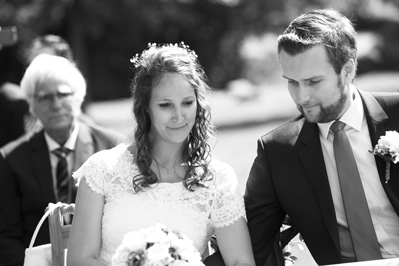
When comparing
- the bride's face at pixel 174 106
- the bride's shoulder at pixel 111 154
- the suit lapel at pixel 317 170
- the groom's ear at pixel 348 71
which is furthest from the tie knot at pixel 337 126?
the bride's shoulder at pixel 111 154

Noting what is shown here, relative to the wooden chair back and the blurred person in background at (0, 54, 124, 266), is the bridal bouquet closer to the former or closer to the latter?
the wooden chair back

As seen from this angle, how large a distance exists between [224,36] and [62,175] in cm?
1472

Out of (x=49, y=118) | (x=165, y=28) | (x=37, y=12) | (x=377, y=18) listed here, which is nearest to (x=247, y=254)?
(x=49, y=118)

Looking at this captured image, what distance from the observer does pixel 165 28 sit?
65.1ft

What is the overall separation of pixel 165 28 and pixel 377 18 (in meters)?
5.65

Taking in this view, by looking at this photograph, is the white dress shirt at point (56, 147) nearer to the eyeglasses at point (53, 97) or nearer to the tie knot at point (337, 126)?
the eyeglasses at point (53, 97)

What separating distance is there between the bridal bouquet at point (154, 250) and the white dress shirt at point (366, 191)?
116 centimetres

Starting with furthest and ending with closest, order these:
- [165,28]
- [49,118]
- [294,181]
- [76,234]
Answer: [165,28] < [49,118] < [294,181] < [76,234]

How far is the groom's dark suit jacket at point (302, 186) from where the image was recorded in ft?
14.0

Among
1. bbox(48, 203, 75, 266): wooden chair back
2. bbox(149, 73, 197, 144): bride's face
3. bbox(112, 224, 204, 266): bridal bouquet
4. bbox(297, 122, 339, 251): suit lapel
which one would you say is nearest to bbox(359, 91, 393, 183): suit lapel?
bbox(297, 122, 339, 251): suit lapel

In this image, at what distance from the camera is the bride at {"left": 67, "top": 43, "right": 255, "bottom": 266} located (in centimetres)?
413

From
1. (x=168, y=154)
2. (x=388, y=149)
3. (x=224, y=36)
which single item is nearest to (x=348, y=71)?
(x=388, y=149)

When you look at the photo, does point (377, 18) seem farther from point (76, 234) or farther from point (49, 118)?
point (76, 234)

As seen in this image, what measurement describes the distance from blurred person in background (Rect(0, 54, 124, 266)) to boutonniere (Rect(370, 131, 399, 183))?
201 cm
